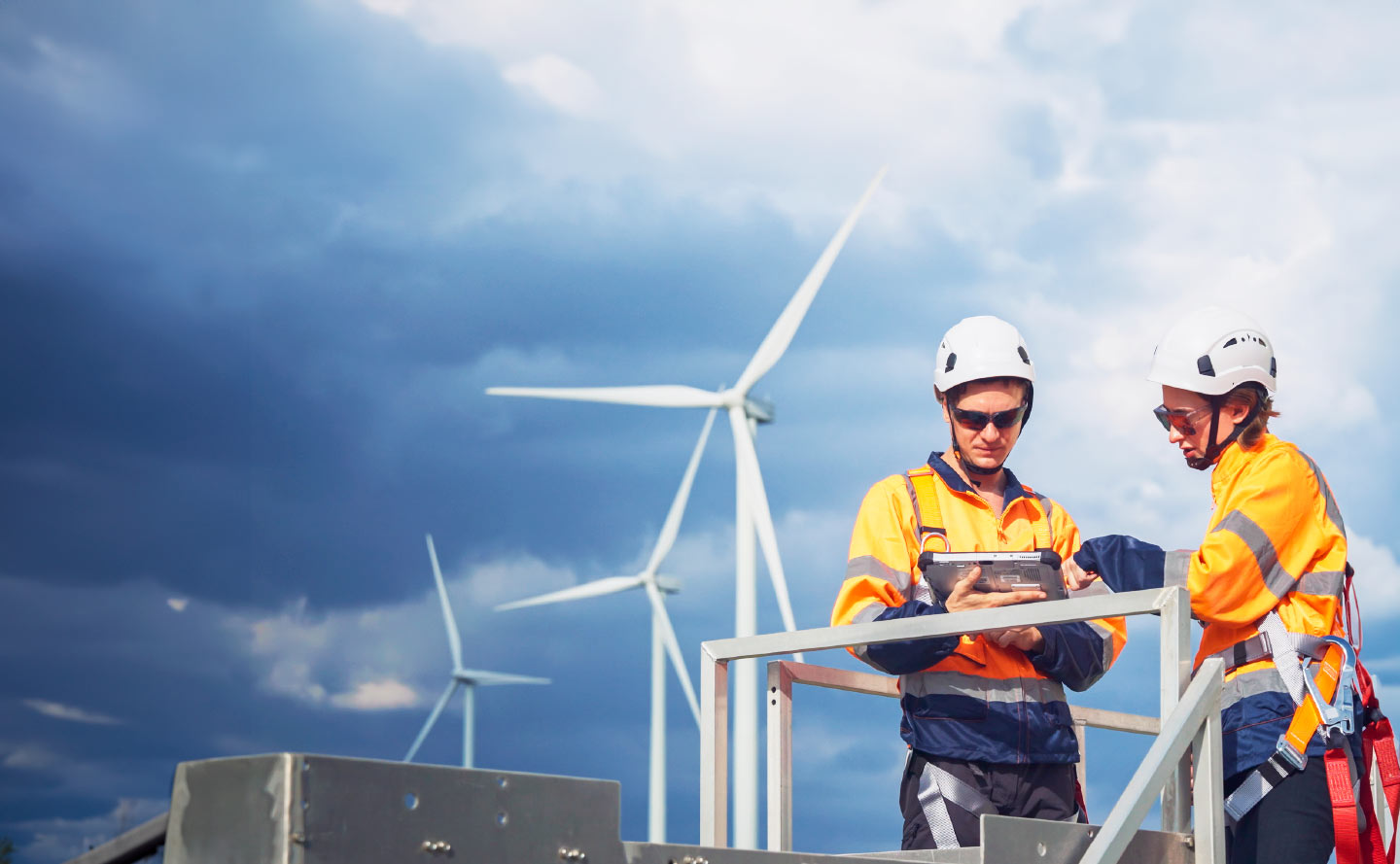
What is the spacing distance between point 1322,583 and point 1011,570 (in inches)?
45.7

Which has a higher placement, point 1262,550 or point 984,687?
point 1262,550

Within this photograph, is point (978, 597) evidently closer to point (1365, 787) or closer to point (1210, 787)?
point (1210, 787)

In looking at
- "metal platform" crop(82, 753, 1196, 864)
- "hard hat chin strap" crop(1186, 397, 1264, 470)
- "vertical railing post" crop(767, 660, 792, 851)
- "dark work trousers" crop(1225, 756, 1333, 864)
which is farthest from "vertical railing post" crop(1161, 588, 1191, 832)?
"metal platform" crop(82, 753, 1196, 864)

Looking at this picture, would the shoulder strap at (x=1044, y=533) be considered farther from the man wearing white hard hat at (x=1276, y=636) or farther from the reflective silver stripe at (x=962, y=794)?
the reflective silver stripe at (x=962, y=794)

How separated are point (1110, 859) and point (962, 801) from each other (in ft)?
4.23

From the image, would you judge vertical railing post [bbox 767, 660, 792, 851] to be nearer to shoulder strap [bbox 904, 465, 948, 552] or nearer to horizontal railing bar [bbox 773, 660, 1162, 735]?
horizontal railing bar [bbox 773, 660, 1162, 735]

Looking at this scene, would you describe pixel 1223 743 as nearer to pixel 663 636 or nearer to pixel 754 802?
pixel 754 802

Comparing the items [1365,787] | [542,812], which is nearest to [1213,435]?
[1365,787]

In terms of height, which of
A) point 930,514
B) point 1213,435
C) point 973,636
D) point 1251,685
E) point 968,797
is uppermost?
point 1213,435

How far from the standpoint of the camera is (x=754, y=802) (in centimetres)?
2662

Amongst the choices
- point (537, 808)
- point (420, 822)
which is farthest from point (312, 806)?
point (537, 808)

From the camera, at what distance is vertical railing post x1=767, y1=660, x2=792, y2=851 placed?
A: 630 centimetres

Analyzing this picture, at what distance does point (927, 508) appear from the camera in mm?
6199

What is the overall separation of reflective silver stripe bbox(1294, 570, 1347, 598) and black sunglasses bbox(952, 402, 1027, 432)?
1358 mm
